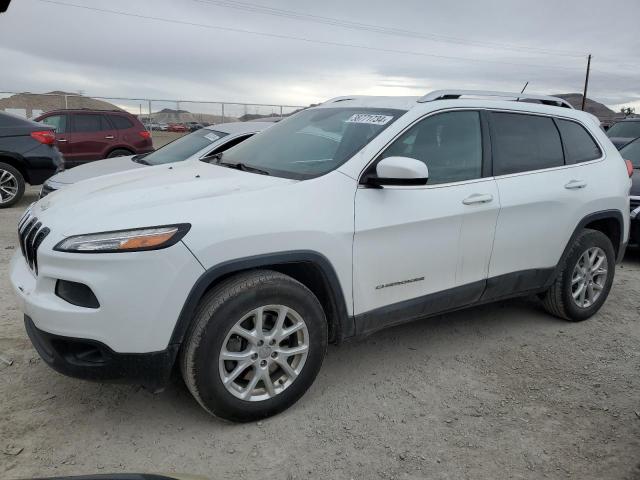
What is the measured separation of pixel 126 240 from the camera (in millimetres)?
2545

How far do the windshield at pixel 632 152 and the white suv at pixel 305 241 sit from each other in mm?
3770

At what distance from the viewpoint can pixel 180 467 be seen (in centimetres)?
263

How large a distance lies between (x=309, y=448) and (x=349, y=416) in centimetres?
37

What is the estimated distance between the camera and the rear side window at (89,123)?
11.8 m

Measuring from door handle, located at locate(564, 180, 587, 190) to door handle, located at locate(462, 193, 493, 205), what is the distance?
87cm

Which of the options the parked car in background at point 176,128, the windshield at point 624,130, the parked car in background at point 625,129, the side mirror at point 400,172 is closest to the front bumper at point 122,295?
the side mirror at point 400,172

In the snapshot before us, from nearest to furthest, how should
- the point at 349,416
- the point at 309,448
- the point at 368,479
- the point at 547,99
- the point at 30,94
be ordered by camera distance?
1. the point at 368,479
2. the point at 309,448
3. the point at 349,416
4. the point at 547,99
5. the point at 30,94

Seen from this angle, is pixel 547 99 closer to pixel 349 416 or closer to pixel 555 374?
pixel 555 374

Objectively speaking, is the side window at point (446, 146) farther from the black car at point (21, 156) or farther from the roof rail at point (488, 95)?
the black car at point (21, 156)

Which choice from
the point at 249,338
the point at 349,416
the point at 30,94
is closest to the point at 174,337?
the point at 249,338

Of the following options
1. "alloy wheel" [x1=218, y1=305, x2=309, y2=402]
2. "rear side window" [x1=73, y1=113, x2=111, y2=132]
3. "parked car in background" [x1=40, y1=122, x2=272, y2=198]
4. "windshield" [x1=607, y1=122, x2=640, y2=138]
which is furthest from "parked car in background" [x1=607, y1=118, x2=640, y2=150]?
"rear side window" [x1=73, y1=113, x2=111, y2=132]

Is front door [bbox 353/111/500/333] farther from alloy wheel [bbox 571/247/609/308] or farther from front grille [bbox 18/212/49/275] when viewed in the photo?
front grille [bbox 18/212/49/275]

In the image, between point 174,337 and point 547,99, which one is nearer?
point 174,337

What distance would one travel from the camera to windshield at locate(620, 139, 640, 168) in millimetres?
7609
